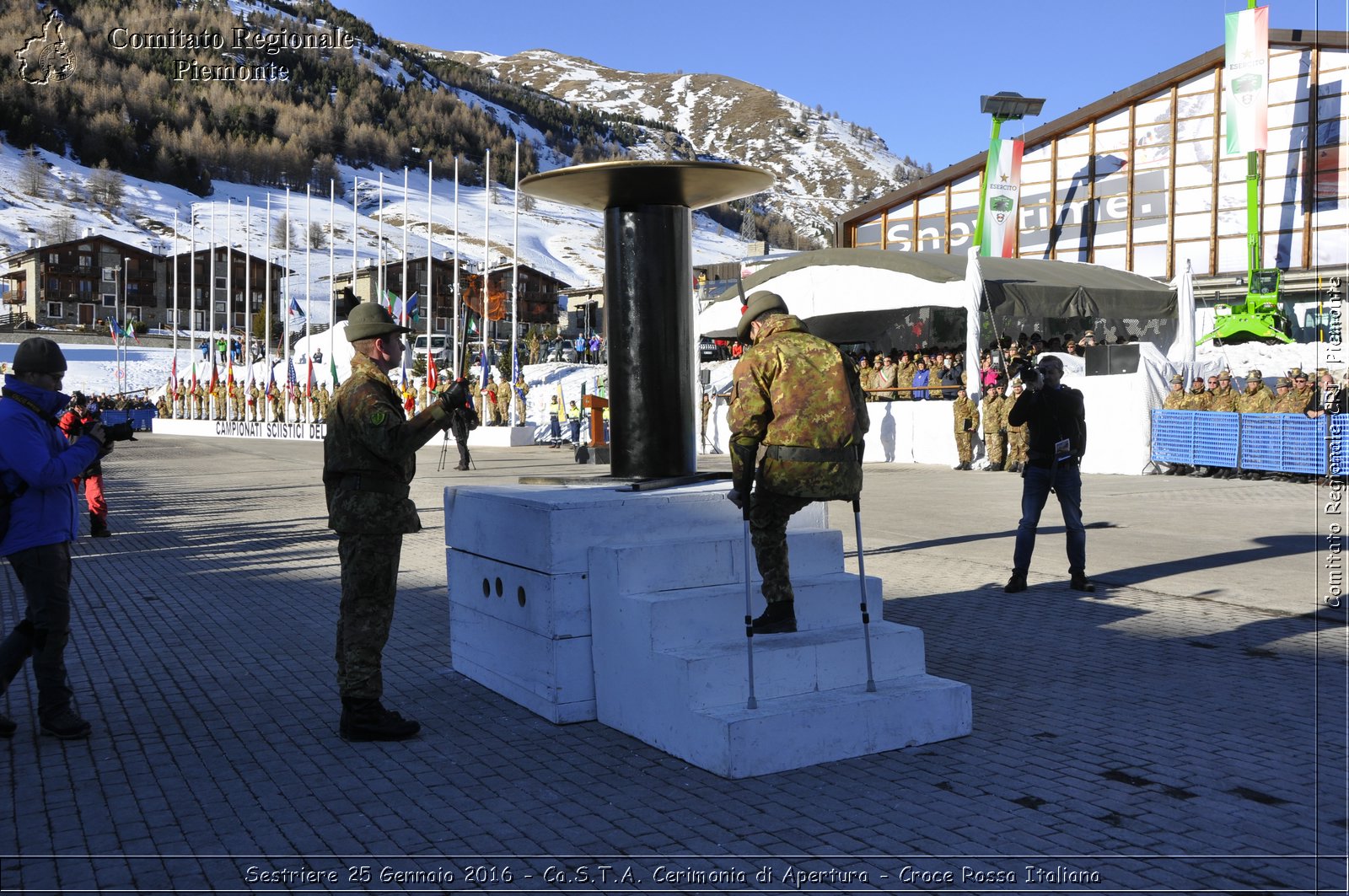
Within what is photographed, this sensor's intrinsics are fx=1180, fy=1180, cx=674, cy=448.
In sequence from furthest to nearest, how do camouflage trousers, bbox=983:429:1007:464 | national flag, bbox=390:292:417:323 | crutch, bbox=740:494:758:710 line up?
1. national flag, bbox=390:292:417:323
2. camouflage trousers, bbox=983:429:1007:464
3. crutch, bbox=740:494:758:710

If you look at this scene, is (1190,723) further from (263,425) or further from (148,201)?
(148,201)

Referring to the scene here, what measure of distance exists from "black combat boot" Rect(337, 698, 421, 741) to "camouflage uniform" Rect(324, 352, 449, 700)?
0.04 meters

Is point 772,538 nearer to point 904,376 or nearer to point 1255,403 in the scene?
point 1255,403

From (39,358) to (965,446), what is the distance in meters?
19.5

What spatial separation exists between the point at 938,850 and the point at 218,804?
2686 mm

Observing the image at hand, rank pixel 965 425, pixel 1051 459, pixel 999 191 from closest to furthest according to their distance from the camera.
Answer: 1. pixel 1051 459
2. pixel 965 425
3. pixel 999 191

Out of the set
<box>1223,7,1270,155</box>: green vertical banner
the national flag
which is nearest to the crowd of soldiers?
<box>1223,7,1270,155</box>: green vertical banner

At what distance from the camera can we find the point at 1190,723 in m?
5.38

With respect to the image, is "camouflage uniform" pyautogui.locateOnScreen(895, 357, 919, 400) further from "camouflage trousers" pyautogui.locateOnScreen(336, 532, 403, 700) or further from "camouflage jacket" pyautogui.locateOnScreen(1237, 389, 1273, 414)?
"camouflage trousers" pyautogui.locateOnScreen(336, 532, 403, 700)

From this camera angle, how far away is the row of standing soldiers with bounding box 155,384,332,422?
48250 mm

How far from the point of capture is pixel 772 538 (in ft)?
17.9

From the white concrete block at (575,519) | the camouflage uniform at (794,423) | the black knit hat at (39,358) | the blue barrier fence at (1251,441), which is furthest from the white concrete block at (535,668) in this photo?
the blue barrier fence at (1251,441)

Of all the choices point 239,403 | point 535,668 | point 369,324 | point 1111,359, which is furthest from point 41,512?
point 239,403

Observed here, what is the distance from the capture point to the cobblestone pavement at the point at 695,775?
12.5 ft
